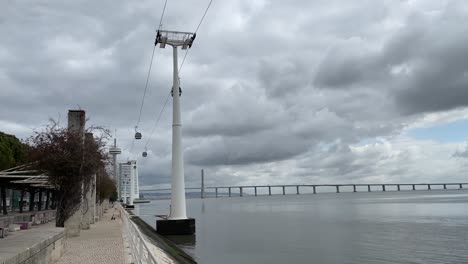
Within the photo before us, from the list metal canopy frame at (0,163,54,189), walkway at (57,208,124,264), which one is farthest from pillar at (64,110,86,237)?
metal canopy frame at (0,163,54,189)

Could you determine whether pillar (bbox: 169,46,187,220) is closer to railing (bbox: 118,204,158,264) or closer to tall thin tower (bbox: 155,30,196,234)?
tall thin tower (bbox: 155,30,196,234)

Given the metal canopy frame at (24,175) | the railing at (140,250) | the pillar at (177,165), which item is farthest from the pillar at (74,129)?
the pillar at (177,165)

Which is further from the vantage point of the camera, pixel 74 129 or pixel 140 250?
pixel 74 129

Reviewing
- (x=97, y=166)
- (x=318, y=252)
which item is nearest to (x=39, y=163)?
(x=97, y=166)

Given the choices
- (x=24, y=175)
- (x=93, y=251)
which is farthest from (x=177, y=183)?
(x=93, y=251)

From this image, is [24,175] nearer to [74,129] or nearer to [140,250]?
[74,129]

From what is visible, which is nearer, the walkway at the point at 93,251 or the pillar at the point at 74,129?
the walkway at the point at 93,251

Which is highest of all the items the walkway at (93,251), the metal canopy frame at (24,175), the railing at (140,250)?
the metal canopy frame at (24,175)

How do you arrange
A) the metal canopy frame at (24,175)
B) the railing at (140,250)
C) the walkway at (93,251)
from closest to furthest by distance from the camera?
the railing at (140,250), the walkway at (93,251), the metal canopy frame at (24,175)

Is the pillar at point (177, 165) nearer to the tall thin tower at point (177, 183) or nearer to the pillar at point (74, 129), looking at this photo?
A: the tall thin tower at point (177, 183)

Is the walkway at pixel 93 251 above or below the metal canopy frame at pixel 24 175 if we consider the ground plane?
below

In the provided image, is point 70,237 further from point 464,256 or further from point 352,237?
point 352,237

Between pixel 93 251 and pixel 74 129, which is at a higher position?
pixel 74 129

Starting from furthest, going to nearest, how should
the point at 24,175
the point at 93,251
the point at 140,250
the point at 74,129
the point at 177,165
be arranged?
1. the point at 177,165
2. the point at 24,175
3. the point at 74,129
4. the point at 93,251
5. the point at 140,250
